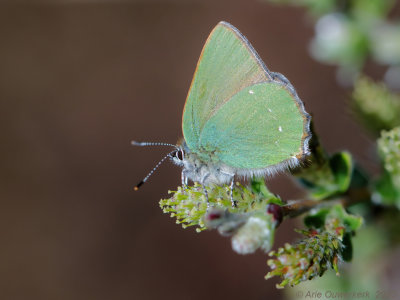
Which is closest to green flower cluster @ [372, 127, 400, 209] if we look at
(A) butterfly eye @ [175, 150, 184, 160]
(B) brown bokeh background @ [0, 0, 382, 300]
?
(A) butterfly eye @ [175, 150, 184, 160]

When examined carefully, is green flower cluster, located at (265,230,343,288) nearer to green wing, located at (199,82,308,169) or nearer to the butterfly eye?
green wing, located at (199,82,308,169)

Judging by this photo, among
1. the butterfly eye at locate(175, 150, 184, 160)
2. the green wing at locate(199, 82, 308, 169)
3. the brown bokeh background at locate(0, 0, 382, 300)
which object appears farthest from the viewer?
the brown bokeh background at locate(0, 0, 382, 300)

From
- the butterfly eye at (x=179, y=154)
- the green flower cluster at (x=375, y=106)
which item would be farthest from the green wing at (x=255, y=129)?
the green flower cluster at (x=375, y=106)

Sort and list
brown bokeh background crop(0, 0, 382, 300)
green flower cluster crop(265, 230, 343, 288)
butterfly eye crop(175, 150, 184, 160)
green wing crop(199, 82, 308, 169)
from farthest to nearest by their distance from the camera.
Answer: brown bokeh background crop(0, 0, 382, 300) → butterfly eye crop(175, 150, 184, 160) → green wing crop(199, 82, 308, 169) → green flower cluster crop(265, 230, 343, 288)

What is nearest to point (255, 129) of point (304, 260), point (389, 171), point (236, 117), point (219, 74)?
point (236, 117)

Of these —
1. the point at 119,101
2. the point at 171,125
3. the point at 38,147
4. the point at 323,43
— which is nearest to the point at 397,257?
the point at 323,43

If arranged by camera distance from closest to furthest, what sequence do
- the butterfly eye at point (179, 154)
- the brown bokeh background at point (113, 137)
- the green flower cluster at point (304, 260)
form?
1. the green flower cluster at point (304, 260)
2. the butterfly eye at point (179, 154)
3. the brown bokeh background at point (113, 137)

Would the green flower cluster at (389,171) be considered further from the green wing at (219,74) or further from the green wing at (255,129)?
the green wing at (219,74)
